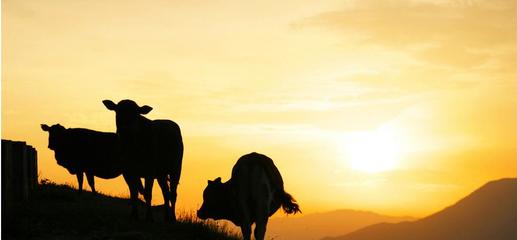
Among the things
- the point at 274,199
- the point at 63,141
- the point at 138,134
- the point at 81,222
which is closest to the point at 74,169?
the point at 63,141

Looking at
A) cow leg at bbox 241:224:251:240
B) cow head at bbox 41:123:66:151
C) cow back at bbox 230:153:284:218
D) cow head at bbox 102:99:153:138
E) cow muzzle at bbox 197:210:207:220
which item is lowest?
cow leg at bbox 241:224:251:240

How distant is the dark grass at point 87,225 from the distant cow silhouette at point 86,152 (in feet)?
19.0

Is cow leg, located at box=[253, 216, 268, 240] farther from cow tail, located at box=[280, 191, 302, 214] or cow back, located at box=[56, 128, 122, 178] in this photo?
cow back, located at box=[56, 128, 122, 178]

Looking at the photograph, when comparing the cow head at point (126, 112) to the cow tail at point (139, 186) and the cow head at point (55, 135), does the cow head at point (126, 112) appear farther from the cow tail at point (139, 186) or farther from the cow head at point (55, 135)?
the cow head at point (55, 135)

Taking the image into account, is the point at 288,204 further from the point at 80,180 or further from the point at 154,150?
the point at 80,180

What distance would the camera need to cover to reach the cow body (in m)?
26.7

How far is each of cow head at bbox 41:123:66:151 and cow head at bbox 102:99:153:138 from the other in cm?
923

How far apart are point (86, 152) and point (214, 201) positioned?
9563mm

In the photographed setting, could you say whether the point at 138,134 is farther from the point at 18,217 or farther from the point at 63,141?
the point at 63,141

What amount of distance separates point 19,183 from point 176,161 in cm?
458

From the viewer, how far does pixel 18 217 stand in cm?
1638

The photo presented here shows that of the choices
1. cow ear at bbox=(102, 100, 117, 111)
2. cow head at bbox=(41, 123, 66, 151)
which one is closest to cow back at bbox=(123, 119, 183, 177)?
cow ear at bbox=(102, 100, 117, 111)

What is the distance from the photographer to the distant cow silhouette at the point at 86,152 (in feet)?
87.5

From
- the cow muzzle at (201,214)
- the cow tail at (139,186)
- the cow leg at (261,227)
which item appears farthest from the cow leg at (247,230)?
the cow tail at (139,186)
